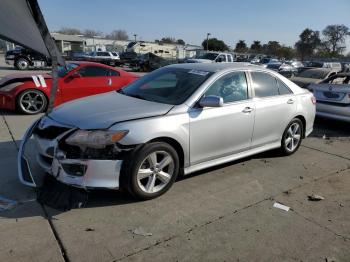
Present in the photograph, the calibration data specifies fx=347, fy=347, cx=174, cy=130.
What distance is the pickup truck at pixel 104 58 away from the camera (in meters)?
34.1

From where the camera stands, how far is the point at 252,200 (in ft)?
13.7

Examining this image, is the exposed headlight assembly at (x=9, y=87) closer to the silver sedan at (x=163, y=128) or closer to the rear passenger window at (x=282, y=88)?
the silver sedan at (x=163, y=128)

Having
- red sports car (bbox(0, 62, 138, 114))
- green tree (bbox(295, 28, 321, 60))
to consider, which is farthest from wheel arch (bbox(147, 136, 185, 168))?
green tree (bbox(295, 28, 321, 60))

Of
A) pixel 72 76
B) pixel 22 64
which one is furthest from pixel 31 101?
pixel 22 64

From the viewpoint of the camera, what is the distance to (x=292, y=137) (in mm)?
5863

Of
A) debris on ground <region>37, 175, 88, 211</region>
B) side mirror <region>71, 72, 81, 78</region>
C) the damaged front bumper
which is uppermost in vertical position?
side mirror <region>71, 72, 81, 78</region>

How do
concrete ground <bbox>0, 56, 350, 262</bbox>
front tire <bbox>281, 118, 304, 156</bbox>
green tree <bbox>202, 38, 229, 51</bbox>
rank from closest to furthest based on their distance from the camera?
concrete ground <bbox>0, 56, 350, 262</bbox>
front tire <bbox>281, 118, 304, 156</bbox>
green tree <bbox>202, 38, 229, 51</bbox>

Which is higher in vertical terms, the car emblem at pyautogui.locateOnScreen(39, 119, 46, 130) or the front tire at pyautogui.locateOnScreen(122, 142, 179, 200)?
the car emblem at pyautogui.locateOnScreen(39, 119, 46, 130)

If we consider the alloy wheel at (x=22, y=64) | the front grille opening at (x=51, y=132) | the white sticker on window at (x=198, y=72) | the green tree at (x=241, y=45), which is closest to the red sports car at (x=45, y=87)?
the white sticker on window at (x=198, y=72)

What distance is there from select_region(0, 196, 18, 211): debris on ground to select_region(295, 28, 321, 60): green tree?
10035 cm

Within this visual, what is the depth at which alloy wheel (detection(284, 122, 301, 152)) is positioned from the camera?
18.9ft

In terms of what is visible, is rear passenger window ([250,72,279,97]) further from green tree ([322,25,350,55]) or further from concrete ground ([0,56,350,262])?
green tree ([322,25,350,55])

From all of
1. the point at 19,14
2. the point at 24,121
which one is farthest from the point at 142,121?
the point at 24,121

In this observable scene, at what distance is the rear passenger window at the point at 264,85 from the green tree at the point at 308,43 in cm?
9742
